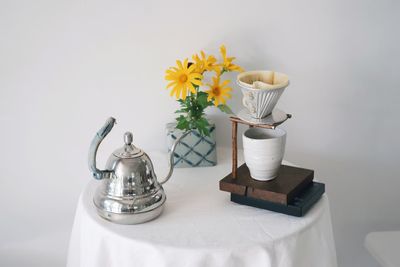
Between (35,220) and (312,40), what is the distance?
3.74 ft

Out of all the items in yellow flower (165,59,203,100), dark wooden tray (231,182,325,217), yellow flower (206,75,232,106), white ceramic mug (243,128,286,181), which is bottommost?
dark wooden tray (231,182,325,217)

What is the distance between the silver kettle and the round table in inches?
1.0

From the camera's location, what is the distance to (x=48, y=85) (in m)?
1.64

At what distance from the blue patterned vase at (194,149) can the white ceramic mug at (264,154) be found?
0.21m

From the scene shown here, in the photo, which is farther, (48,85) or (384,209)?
(384,209)

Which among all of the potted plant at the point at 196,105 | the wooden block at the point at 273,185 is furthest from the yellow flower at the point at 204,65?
the wooden block at the point at 273,185

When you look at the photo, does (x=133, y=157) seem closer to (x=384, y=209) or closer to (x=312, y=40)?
(x=312, y=40)

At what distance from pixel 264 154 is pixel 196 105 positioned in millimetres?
300

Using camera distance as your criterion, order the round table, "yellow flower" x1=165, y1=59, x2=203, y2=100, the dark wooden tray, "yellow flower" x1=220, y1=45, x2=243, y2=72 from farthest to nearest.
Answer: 1. "yellow flower" x1=220, y1=45, x2=243, y2=72
2. "yellow flower" x1=165, y1=59, x2=203, y2=100
3. the dark wooden tray
4. the round table

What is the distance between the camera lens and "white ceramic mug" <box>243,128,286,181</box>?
49.9 inches

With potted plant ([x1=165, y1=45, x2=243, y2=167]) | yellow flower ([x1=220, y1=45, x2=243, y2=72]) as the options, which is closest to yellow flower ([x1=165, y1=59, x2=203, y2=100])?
potted plant ([x1=165, y1=45, x2=243, y2=167])

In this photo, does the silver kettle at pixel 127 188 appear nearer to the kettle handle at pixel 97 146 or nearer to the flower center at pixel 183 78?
the kettle handle at pixel 97 146

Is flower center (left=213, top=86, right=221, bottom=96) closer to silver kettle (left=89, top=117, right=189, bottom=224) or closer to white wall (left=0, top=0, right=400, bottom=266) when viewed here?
white wall (left=0, top=0, right=400, bottom=266)

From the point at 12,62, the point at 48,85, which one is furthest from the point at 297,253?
the point at 12,62
